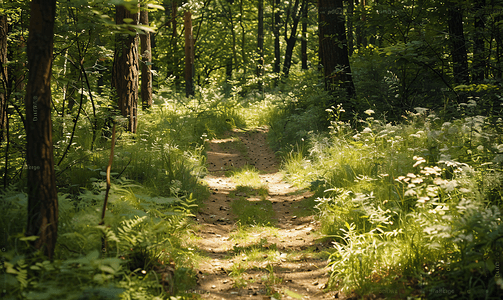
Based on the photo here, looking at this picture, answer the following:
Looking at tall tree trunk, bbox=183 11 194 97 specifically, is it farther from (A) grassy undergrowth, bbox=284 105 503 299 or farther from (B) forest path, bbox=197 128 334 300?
(A) grassy undergrowth, bbox=284 105 503 299

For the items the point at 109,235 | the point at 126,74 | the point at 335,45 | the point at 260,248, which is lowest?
the point at 260,248

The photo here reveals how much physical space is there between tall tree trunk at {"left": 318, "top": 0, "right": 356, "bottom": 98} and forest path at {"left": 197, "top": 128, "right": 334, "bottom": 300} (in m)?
A: 3.13

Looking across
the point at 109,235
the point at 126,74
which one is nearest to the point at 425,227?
the point at 109,235

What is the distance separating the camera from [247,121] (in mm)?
15297

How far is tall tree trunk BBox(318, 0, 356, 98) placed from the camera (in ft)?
29.0

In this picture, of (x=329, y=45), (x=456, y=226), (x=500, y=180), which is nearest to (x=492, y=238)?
(x=456, y=226)

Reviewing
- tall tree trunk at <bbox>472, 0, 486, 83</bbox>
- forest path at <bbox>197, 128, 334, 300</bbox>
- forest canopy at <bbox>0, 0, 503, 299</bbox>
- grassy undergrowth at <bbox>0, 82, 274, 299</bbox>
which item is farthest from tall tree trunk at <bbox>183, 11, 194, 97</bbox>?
tall tree trunk at <bbox>472, 0, 486, 83</bbox>

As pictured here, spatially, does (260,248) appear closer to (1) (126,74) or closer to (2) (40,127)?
(2) (40,127)

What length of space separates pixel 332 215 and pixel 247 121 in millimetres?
10827

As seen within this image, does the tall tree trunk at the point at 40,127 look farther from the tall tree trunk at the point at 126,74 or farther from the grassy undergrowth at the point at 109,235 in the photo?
A: the tall tree trunk at the point at 126,74

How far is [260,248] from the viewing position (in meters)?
4.51

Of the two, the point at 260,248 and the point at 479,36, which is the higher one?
the point at 479,36

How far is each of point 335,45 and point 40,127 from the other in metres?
7.99

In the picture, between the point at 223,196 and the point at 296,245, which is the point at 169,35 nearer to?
the point at 223,196
